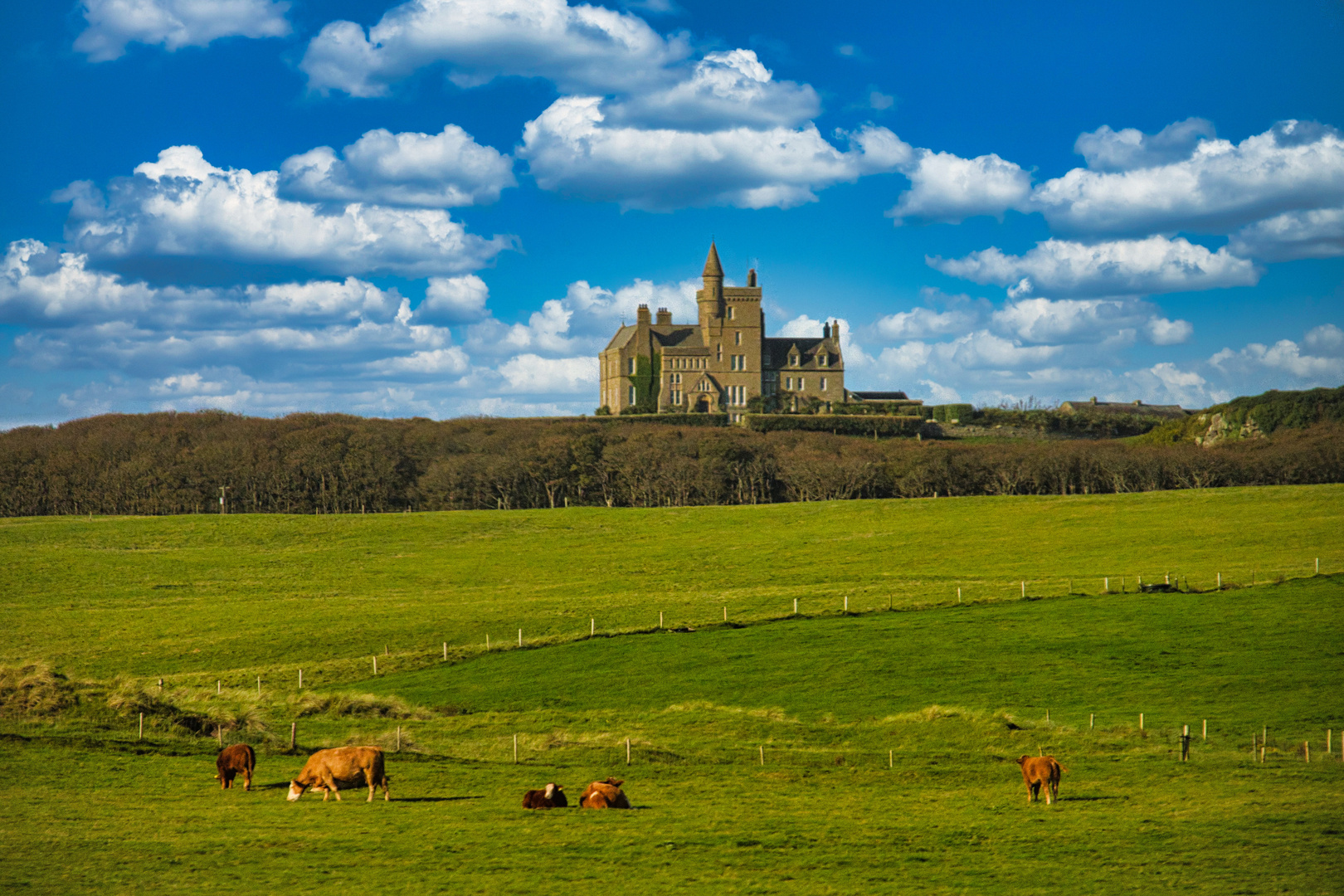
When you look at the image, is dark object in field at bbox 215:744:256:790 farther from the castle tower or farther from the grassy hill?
the castle tower

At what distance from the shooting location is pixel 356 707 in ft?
113

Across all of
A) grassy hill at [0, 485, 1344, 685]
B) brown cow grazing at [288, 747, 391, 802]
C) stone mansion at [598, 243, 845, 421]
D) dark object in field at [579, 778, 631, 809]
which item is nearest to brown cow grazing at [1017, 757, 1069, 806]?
dark object in field at [579, 778, 631, 809]

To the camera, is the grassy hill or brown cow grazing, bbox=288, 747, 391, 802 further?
the grassy hill

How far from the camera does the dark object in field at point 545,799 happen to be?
20.5m

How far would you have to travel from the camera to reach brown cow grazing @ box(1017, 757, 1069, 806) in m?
21.3

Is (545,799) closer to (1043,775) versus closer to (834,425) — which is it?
(1043,775)

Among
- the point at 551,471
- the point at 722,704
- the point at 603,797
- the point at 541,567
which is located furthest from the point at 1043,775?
the point at 551,471

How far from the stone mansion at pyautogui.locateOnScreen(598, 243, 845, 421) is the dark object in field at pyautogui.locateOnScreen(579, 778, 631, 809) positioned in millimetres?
130957

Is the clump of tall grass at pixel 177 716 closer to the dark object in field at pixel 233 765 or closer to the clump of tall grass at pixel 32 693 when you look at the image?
the clump of tall grass at pixel 32 693

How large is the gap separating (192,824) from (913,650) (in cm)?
2925

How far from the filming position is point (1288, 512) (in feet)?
229

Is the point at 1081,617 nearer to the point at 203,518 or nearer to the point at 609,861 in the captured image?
the point at 609,861

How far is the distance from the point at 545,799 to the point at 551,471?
91320 mm

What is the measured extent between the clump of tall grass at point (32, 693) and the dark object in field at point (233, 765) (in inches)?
367
